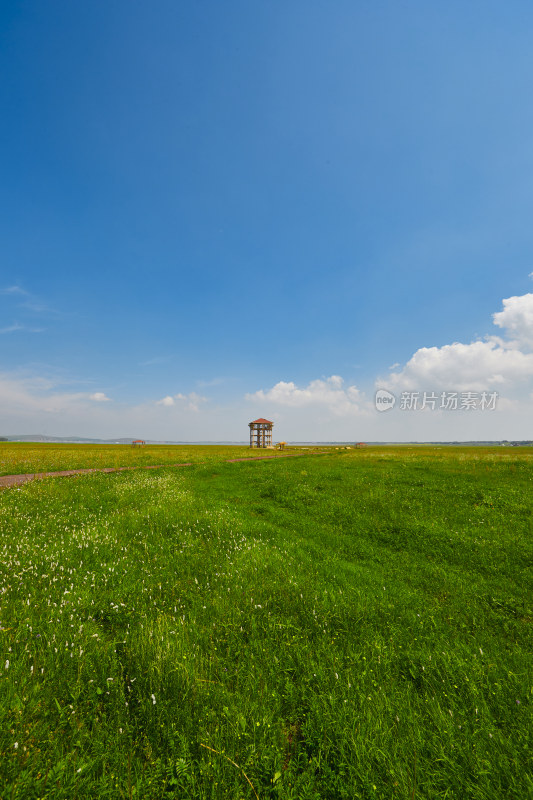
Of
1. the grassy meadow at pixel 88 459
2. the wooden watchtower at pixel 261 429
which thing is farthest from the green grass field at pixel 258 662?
the wooden watchtower at pixel 261 429

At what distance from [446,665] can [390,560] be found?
4.60 m

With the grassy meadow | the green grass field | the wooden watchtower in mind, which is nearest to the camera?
the green grass field

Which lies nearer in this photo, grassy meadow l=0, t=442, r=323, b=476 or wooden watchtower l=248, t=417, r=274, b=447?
grassy meadow l=0, t=442, r=323, b=476

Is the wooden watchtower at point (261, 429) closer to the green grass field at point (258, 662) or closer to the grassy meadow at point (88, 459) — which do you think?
the grassy meadow at point (88, 459)

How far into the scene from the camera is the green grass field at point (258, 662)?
10.3 feet

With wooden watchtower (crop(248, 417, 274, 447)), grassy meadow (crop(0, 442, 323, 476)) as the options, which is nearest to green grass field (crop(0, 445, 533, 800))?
grassy meadow (crop(0, 442, 323, 476))

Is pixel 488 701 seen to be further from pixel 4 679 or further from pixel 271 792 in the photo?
pixel 4 679

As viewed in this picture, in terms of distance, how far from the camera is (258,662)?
187 inches

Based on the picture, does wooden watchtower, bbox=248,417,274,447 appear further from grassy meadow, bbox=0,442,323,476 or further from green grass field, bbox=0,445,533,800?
green grass field, bbox=0,445,533,800

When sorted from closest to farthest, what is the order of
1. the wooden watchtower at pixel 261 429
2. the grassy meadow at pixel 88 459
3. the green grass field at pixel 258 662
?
1. the green grass field at pixel 258 662
2. the grassy meadow at pixel 88 459
3. the wooden watchtower at pixel 261 429

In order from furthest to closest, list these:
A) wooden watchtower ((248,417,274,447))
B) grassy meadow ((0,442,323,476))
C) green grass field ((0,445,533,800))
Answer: wooden watchtower ((248,417,274,447)), grassy meadow ((0,442,323,476)), green grass field ((0,445,533,800))

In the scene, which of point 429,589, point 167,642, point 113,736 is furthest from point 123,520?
point 429,589

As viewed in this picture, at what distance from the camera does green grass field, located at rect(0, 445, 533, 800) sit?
3.15 m

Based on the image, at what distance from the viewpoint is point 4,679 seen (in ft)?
12.7
